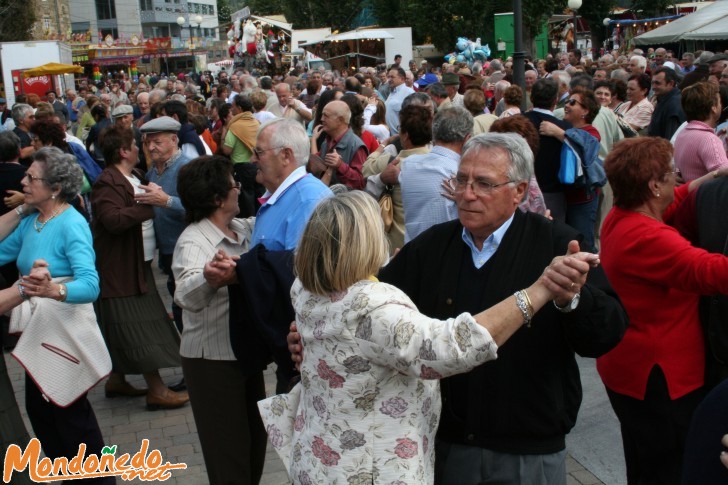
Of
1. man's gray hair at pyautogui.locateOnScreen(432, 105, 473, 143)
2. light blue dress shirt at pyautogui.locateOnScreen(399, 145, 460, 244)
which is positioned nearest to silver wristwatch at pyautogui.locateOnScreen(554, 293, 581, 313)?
light blue dress shirt at pyautogui.locateOnScreen(399, 145, 460, 244)

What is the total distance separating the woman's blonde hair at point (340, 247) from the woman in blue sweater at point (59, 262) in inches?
79.5

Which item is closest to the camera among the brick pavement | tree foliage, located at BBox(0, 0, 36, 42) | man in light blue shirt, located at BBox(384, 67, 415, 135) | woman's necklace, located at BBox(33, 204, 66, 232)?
woman's necklace, located at BBox(33, 204, 66, 232)

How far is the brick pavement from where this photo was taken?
15.8 feet

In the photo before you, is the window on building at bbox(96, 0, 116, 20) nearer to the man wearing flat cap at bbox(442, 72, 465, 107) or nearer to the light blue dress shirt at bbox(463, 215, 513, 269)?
the man wearing flat cap at bbox(442, 72, 465, 107)

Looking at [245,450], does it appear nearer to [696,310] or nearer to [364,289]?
[364,289]

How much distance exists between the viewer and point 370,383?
248 cm

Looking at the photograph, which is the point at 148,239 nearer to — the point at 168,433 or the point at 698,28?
the point at 168,433

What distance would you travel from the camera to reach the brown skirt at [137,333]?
18.6 ft

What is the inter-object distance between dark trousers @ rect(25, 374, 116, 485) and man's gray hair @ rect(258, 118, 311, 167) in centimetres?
175

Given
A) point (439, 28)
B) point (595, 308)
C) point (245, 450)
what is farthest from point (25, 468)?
point (439, 28)

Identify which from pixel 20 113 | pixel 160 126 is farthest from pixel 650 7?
pixel 160 126

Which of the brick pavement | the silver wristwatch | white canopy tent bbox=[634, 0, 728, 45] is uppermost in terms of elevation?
white canopy tent bbox=[634, 0, 728, 45]

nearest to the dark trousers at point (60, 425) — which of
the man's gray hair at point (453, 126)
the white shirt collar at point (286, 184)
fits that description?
the white shirt collar at point (286, 184)

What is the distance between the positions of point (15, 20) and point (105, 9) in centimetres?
5128
